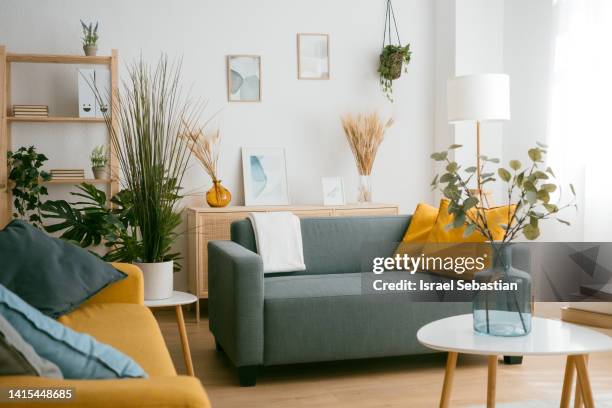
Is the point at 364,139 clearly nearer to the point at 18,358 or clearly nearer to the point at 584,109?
the point at 584,109

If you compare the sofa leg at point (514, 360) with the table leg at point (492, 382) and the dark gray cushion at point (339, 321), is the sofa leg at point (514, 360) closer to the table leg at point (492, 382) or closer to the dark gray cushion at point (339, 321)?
the dark gray cushion at point (339, 321)

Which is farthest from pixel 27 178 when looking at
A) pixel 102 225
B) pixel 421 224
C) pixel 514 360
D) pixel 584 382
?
pixel 584 382

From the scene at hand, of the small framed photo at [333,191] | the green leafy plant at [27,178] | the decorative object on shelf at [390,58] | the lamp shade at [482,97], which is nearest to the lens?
the lamp shade at [482,97]

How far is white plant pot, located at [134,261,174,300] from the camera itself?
334 centimetres

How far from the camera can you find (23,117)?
4.94 m

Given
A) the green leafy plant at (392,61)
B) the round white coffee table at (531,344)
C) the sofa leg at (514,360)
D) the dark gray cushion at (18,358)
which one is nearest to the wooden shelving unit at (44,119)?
the green leafy plant at (392,61)

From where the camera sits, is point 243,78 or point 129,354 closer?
point 129,354

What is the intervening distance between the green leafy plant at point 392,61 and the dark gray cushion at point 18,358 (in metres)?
4.64

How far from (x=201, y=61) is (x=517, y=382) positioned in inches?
131

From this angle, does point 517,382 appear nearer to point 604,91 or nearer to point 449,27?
point 604,91

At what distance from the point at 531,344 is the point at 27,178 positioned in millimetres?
3642

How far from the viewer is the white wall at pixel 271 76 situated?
17.1 ft

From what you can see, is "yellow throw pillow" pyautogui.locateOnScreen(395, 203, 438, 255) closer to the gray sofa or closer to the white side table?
the gray sofa

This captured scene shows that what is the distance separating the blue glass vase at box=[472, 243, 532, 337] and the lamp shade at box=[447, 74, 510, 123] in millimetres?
2432
